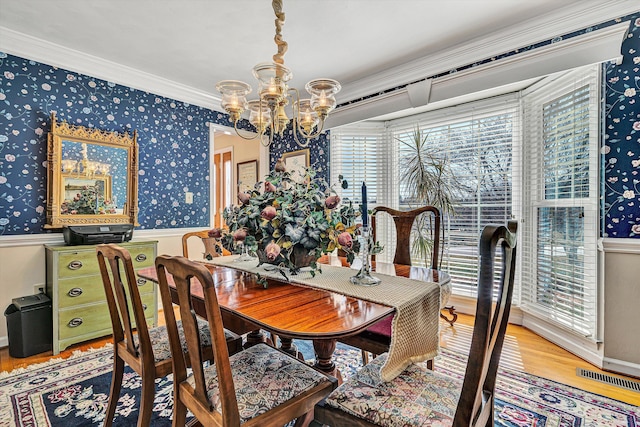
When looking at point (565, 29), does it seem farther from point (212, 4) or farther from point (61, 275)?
point (61, 275)

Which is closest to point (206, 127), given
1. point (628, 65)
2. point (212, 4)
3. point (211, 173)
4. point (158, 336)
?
point (211, 173)

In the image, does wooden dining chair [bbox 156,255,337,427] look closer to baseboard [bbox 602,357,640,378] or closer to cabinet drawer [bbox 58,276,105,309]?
cabinet drawer [bbox 58,276,105,309]

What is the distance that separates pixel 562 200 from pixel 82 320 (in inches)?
160

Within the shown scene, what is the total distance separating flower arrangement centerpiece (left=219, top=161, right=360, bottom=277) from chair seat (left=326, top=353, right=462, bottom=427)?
51 cm

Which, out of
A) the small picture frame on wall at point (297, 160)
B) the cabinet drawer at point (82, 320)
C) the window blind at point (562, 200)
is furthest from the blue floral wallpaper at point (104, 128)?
the window blind at point (562, 200)

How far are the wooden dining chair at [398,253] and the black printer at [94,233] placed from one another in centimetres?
229

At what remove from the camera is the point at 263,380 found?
3.85ft

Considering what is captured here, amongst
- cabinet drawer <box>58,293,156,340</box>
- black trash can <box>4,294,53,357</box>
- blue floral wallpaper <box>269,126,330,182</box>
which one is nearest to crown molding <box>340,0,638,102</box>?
blue floral wallpaper <box>269,126,330,182</box>

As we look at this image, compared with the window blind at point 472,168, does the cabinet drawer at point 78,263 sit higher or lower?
lower

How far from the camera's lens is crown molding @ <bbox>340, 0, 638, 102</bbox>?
83.1 inches

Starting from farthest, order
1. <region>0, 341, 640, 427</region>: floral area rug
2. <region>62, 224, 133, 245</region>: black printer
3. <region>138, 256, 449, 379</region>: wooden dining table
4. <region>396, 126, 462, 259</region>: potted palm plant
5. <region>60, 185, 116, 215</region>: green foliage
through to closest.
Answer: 1. <region>396, 126, 462, 259</region>: potted palm plant
2. <region>60, 185, 116, 215</region>: green foliage
3. <region>62, 224, 133, 245</region>: black printer
4. <region>0, 341, 640, 427</region>: floral area rug
5. <region>138, 256, 449, 379</region>: wooden dining table

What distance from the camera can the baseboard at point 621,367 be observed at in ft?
6.75

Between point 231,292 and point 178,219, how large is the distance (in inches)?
102

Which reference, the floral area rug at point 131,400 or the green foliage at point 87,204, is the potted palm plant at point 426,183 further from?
the green foliage at point 87,204
